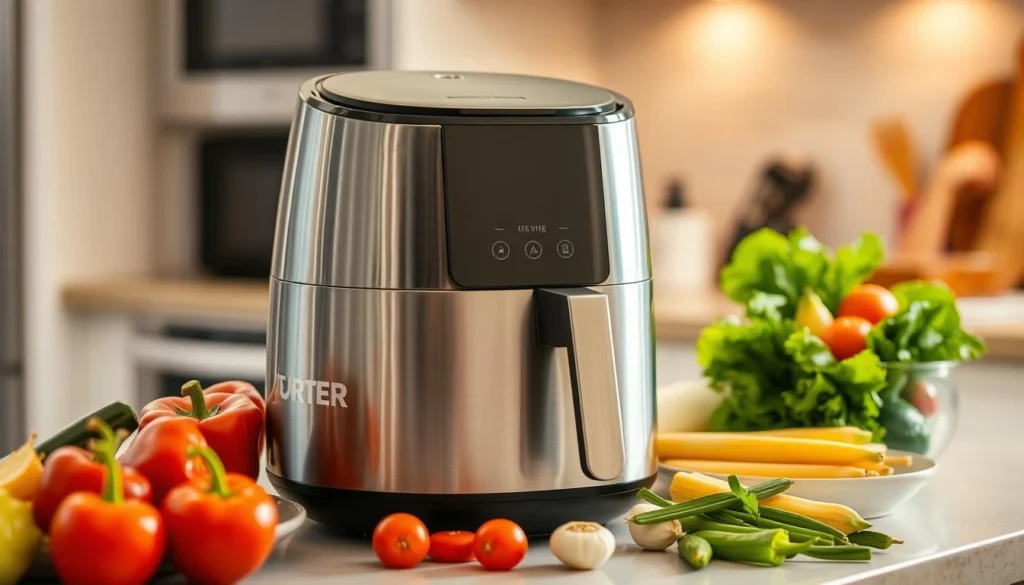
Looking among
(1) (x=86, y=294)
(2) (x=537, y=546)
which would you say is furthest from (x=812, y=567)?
(1) (x=86, y=294)

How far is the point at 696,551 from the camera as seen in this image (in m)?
0.83

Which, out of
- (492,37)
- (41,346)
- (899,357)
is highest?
(492,37)

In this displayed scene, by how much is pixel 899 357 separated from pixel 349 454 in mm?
534

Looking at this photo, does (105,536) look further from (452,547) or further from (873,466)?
(873,466)

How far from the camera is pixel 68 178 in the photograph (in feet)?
9.21

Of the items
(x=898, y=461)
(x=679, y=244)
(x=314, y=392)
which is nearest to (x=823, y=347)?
(x=898, y=461)

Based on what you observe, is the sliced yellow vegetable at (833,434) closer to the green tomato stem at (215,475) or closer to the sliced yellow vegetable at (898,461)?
the sliced yellow vegetable at (898,461)

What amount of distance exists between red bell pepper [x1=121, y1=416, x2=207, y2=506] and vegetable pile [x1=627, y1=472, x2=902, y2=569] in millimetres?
288

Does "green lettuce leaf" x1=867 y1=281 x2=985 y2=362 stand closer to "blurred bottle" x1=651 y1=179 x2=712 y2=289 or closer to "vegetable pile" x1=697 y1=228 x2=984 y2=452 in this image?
"vegetable pile" x1=697 y1=228 x2=984 y2=452

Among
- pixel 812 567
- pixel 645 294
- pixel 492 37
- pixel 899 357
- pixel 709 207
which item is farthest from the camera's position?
pixel 709 207

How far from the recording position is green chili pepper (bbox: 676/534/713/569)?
825 mm

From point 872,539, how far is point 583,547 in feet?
0.66

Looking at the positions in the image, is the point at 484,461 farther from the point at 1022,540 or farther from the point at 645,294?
the point at 1022,540

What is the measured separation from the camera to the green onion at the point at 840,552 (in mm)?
831
